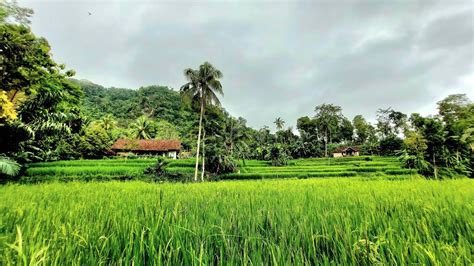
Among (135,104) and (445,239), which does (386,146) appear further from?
(135,104)

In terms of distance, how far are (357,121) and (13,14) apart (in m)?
76.0

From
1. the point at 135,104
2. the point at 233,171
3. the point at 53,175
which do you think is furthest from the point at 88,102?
the point at 233,171

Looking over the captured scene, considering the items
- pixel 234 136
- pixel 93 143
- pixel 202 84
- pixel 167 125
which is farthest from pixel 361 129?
pixel 93 143

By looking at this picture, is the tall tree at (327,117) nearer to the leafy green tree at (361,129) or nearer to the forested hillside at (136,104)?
the leafy green tree at (361,129)

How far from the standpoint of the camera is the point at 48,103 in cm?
1218

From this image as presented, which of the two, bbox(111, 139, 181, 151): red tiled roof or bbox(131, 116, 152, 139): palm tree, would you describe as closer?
bbox(111, 139, 181, 151): red tiled roof

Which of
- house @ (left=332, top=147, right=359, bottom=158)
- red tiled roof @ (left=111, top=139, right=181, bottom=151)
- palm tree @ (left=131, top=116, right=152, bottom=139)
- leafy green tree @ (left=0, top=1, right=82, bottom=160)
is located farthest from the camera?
house @ (left=332, top=147, right=359, bottom=158)

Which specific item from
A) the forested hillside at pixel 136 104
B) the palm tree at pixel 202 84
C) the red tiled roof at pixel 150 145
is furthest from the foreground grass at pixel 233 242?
the forested hillside at pixel 136 104

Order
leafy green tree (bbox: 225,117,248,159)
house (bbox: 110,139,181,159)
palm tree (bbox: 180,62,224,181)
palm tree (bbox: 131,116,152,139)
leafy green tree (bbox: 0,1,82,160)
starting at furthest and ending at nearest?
palm tree (bbox: 131,116,152,139)
house (bbox: 110,139,181,159)
leafy green tree (bbox: 225,117,248,159)
palm tree (bbox: 180,62,224,181)
leafy green tree (bbox: 0,1,82,160)

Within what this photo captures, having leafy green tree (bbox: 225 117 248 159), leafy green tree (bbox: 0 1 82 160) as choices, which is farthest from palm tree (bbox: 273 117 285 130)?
leafy green tree (bbox: 0 1 82 160)

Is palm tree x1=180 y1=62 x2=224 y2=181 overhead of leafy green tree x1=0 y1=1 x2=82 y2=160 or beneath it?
overhead

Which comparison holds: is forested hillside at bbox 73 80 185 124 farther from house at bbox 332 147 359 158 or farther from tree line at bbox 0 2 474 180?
house at bbox 332 147 359 158

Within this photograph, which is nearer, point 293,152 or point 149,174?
point 149,174

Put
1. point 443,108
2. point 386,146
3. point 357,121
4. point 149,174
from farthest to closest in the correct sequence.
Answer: point 357,121 → point 386,146 → point 443,108 → point 149,174
